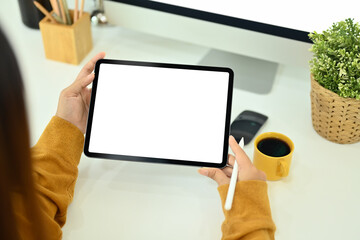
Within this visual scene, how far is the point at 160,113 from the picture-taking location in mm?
739

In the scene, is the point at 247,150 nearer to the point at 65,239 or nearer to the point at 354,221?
the point at 354,221

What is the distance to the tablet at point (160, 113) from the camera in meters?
0.72

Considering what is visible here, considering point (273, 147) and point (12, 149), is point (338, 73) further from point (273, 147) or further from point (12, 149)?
point (12, 149)

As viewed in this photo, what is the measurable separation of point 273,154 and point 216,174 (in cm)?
11

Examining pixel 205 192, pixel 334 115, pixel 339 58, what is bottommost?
pixel 205 192

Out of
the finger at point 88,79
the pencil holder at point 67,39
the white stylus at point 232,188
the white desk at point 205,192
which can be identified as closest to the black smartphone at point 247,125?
the white desk at point 205,192

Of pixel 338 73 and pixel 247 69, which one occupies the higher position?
pixel 338 73

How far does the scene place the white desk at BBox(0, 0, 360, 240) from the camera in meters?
0.70

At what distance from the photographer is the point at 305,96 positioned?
96 cm

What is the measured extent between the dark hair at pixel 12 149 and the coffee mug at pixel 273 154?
1.40ft

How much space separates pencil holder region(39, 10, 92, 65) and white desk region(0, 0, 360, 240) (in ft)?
0.29

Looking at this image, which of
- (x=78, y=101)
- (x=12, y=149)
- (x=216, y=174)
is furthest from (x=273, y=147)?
(x=12, y=149)

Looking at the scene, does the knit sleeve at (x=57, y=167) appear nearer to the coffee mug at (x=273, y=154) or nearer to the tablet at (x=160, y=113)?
the tablet at (x=160, y=113)

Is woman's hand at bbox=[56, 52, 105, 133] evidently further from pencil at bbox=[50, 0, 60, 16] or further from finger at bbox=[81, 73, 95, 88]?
pencil at bbox=[50, 0, 60, 16]
